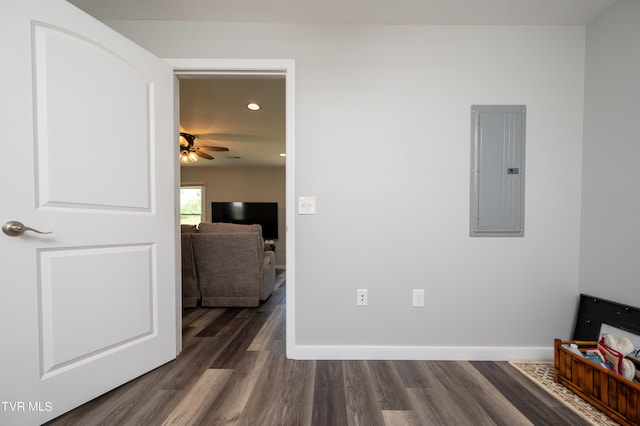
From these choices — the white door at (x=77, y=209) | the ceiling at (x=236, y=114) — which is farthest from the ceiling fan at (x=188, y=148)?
the white door at (x=77, y=209)

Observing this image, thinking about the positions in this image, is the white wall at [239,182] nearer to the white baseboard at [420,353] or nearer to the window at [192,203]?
the window at [192,203]

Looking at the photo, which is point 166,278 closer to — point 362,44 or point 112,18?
point 112,18

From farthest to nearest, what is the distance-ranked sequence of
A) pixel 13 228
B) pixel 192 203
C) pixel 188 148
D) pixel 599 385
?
1. pixel 192 203
2. pixel 188 148
3. pixel 599 385
4. pixel 13 228

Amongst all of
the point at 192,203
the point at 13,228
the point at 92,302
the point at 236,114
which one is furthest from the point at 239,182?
the point at 13,228

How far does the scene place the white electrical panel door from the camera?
167cm

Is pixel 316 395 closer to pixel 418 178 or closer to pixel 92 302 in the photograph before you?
pixel 92 302

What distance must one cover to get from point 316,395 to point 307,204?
1140 millimetres

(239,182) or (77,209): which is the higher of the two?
(239,182)

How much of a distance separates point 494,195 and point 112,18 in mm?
2959

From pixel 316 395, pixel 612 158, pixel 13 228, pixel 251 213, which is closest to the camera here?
pixel 13 228

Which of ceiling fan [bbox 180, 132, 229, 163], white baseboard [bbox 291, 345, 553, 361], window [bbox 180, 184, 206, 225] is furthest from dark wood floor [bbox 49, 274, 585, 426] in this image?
window [bbox 180, 184, 206, 225]

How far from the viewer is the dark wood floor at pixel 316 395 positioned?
1171 millimetres

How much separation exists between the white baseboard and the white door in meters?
1.03

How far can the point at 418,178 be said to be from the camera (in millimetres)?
1690
